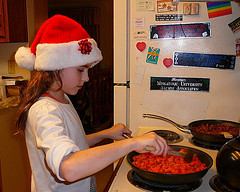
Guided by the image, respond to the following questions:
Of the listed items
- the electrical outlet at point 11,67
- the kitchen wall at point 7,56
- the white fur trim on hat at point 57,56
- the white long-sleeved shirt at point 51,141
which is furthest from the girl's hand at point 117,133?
the electrical outlet at point 11,67

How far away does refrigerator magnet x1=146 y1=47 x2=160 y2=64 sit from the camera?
4.98ft

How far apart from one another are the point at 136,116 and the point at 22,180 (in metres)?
1.48

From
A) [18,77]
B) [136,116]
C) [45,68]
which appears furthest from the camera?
[18,77]

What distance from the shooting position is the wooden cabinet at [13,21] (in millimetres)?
2187

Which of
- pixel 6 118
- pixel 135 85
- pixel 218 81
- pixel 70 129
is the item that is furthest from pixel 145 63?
pixel 6 118

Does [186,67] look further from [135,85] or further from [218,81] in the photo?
[135,85]

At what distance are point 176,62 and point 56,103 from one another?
Answer: 76 cm

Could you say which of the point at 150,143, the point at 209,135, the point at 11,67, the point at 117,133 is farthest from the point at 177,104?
the point at 11,67

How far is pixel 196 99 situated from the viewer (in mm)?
1511

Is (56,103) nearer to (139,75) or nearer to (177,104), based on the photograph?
(139,75)

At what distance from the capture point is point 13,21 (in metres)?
2.28

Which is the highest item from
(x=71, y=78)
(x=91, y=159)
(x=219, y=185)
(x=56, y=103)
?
(x=71, y=78)

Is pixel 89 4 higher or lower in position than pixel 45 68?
higher

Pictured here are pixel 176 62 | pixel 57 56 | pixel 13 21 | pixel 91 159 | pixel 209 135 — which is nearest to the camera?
pixel 91 159
